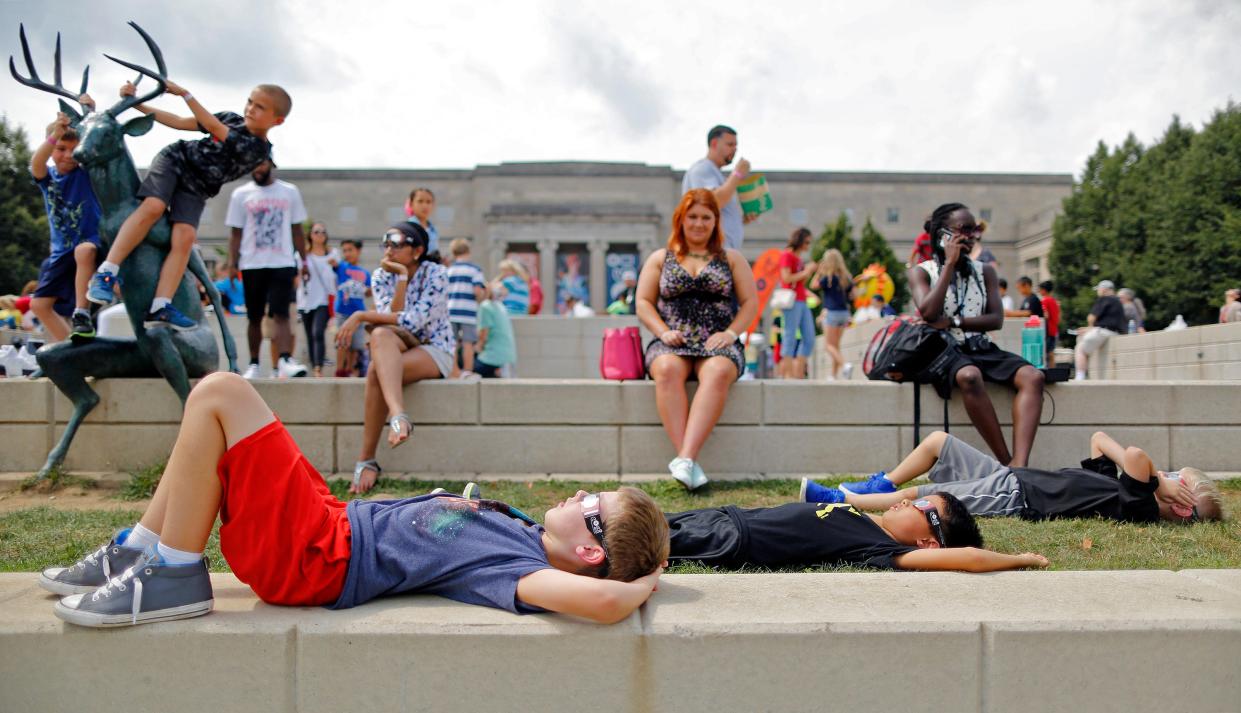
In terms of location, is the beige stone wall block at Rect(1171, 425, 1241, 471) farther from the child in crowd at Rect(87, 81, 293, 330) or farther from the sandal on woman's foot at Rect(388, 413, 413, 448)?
the child in crowd at Rect(87, 81, 293, 330)

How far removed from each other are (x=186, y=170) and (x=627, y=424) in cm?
359

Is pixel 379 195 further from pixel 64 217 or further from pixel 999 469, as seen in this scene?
pixel 999 469

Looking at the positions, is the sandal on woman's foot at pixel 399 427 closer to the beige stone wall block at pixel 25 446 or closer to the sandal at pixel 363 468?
the sandal at pixel 363 468

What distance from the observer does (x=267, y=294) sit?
860 centimetres

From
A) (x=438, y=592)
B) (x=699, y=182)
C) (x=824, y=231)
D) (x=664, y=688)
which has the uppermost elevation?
(x=824, y=231)

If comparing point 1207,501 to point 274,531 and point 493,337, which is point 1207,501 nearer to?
point 274,531

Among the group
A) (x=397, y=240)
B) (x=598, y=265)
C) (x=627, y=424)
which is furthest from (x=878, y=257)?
(x=397, y=240)

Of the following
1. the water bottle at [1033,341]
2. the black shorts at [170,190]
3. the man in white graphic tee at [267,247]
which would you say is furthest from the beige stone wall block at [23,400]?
the water bottle at [1033,341]

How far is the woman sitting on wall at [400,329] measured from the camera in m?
5.96

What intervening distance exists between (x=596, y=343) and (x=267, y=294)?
7.75 m

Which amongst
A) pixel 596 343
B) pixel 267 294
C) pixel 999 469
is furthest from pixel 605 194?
pixel 999 469

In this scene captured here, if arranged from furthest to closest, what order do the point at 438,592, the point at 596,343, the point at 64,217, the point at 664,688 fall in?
the point at 596,343
the point at 64,217
the point at 438,592
the point at 664,688

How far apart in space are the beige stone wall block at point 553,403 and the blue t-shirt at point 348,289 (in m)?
7.04

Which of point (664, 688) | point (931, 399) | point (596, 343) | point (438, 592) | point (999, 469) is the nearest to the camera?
point (664, 688)
